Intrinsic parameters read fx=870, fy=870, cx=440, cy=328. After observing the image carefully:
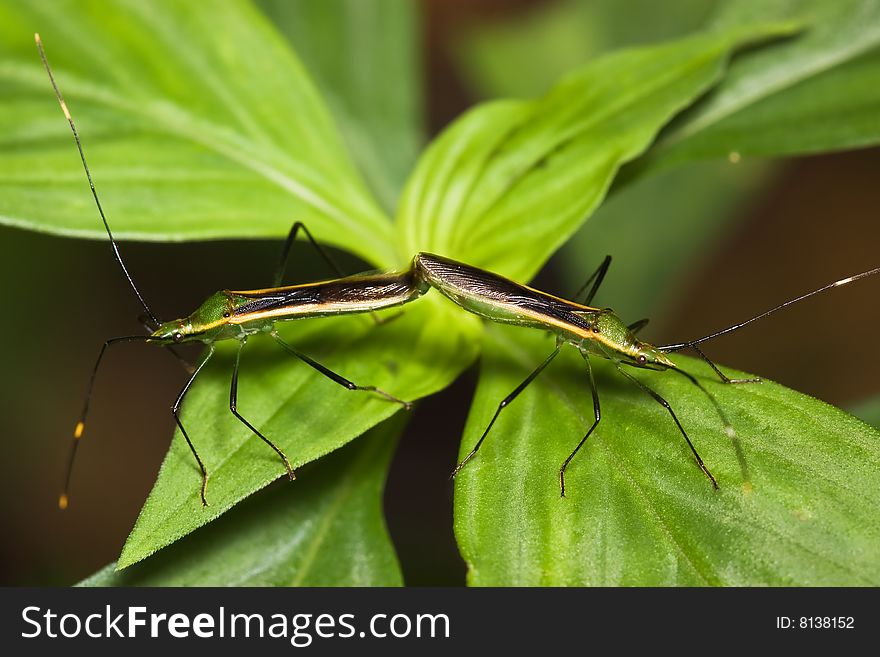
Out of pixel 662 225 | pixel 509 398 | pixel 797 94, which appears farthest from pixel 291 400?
pixel 662 225

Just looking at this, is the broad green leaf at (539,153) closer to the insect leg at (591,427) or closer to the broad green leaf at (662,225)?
the insect leg at (591,427)

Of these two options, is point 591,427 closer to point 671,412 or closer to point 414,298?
point 671,412

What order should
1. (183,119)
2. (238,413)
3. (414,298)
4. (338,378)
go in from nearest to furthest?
(238,413), (338,378), (414,298), (183,119)

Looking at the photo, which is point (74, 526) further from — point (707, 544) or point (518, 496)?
point (707, 544)

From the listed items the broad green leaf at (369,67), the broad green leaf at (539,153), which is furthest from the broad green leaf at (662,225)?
the broad green leaf at (539,153)

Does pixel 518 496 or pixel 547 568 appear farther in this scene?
A: pixel 518 496
